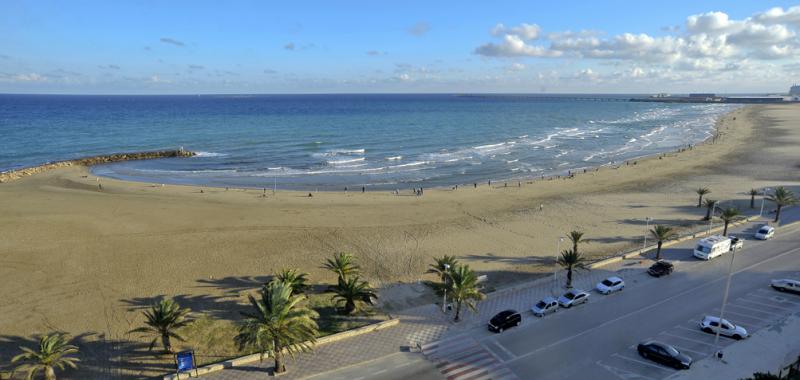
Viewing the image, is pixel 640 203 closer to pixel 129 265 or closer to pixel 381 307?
pixel 381 307

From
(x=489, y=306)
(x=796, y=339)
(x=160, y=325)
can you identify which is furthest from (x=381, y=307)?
(x=796, y=339)

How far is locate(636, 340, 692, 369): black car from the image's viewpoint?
2080cm

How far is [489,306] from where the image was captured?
27.1 metres

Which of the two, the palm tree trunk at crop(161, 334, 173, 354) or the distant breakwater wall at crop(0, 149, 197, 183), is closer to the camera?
the palm tree trunk at crop(161, 334, 173, 354)

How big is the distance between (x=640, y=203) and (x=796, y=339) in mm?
29550

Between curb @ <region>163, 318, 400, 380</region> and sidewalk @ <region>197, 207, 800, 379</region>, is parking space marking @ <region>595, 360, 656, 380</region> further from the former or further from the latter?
curb @ <region>163, 318, 400, 380</region>

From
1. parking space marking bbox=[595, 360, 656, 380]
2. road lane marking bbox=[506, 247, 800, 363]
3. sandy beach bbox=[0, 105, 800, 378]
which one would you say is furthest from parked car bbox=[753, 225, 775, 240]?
parking space marking bbox=[595, 360, 656, 380]

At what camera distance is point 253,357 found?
2133 cm

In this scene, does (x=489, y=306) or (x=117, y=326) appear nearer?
(x=117, y=326)

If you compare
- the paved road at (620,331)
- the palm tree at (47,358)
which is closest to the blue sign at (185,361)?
the palm tree at (47,358)

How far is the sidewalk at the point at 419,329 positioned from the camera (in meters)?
21.0

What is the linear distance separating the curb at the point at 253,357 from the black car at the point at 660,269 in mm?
18257

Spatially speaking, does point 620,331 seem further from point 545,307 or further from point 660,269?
point 660,269

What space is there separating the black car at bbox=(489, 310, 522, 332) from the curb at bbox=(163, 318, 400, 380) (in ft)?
17.0
